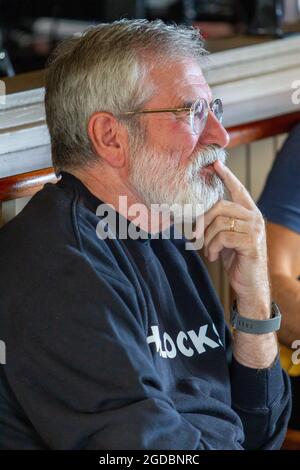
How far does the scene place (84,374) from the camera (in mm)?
1397

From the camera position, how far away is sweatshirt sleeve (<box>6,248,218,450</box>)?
1.38 meters

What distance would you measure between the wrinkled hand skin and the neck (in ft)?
0.42

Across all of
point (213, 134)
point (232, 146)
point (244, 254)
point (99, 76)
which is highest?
point (99, 76)

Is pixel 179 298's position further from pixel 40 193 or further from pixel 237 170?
pixel 237 170

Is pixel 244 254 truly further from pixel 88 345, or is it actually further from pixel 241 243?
pixel 88 345

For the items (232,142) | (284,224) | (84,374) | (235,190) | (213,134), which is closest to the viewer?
(84,374)

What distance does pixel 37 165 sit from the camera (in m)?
1.93

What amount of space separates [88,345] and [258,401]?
55 cm

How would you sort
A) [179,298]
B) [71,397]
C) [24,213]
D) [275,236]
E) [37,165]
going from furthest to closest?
1. [275,236]
2. [37,165]
3. [179,298]
4. [24,213]
5. [71,397]

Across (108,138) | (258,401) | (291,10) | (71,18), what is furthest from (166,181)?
(71,18)

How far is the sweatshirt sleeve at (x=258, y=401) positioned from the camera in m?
1.82

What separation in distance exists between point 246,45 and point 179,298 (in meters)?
1.18

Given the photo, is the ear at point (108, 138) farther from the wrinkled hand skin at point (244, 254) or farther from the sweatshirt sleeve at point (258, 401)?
the sweatshirt sleeve at point (258, 401)
